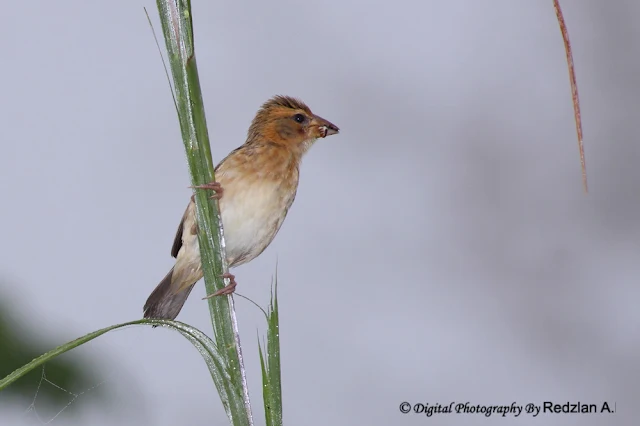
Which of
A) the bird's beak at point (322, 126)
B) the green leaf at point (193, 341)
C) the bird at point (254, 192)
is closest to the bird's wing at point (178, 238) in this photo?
the bird at point (254, 192)

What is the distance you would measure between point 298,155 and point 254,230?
163 mm

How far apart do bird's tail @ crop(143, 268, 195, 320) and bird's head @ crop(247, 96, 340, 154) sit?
11.2 inches

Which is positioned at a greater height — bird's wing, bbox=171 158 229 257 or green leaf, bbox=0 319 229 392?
green leaf, bbox=0 319 229 392

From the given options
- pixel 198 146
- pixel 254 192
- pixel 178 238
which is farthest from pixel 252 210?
pixel 198 146

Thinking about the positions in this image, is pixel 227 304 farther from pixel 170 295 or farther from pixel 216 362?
pixel 170 295

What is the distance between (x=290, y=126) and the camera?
1.30 m

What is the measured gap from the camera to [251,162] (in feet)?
4.05

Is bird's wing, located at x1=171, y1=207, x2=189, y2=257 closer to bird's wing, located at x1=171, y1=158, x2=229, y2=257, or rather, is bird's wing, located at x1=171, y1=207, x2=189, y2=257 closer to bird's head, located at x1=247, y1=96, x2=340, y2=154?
bird's wing, located at x1=171, y1=158, x2=229, y2=257

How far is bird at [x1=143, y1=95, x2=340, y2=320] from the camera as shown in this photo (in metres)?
1.21

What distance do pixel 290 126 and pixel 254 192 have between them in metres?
0.15

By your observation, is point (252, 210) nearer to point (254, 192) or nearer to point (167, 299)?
point (254, 192)

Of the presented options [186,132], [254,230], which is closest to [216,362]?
[186,132]

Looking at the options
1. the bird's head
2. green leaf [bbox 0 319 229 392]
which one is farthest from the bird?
green leaf [bbox 0 319 229 392]

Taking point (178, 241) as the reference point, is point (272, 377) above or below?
above
